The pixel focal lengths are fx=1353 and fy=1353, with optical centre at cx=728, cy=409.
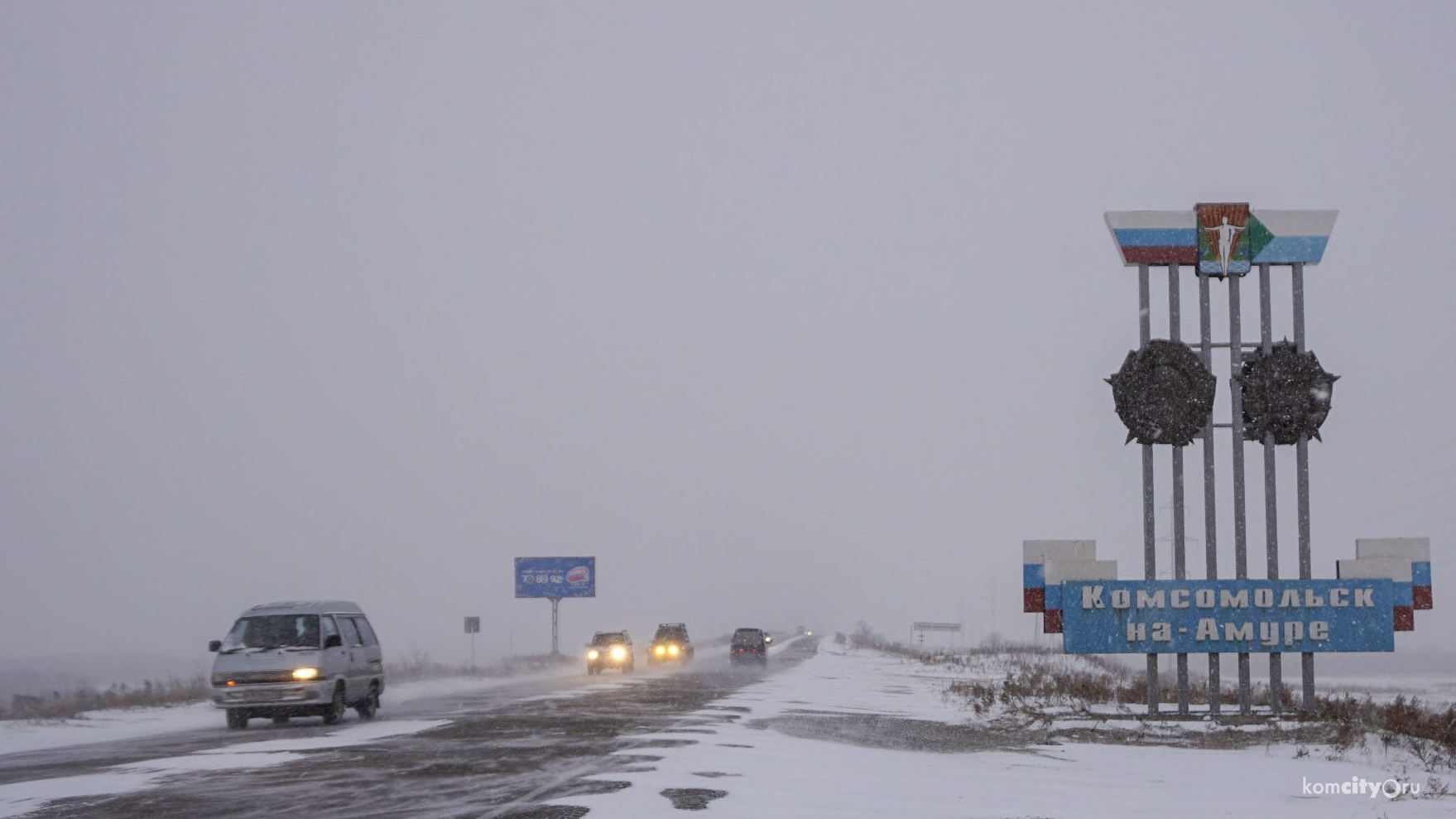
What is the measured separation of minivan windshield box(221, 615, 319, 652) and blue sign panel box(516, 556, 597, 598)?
196 feet

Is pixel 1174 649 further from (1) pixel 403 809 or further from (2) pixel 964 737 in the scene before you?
(1) pixel 403 809

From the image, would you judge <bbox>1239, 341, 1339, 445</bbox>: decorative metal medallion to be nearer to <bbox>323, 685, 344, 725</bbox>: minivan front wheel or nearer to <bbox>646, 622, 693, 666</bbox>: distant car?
<bbox>323, 685, 344, 725</bbox>: minivan front wheel

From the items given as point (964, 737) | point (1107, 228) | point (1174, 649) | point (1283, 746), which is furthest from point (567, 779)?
point (1107, 228)

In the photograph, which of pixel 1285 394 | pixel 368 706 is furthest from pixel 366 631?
pixel 1285 394

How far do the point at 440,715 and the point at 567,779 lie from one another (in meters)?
12.2

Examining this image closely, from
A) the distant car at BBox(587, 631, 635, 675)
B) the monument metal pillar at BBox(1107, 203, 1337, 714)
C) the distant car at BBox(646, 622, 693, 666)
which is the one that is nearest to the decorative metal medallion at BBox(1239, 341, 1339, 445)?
the monument metal pillar at BBox(1107, 203, 1337, 714)

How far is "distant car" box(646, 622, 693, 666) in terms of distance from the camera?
70.6 metres

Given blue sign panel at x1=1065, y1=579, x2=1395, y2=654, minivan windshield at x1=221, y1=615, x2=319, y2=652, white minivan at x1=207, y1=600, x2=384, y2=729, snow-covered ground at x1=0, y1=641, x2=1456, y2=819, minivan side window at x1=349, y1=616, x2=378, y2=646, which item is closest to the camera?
snow-covered ground at x1=0, y1=641, x2=1456, y2=819

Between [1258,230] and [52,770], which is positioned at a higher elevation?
[1258,230]

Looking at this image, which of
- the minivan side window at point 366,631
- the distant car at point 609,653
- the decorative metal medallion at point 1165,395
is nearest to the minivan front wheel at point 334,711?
the minivan side window at point 366,631

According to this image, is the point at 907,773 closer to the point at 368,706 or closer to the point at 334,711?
the point at 334,711

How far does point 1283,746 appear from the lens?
19.9 metres

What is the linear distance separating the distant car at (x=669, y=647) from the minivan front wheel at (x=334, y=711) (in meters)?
47.7

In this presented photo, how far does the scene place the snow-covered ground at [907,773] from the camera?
12508 millimetres
